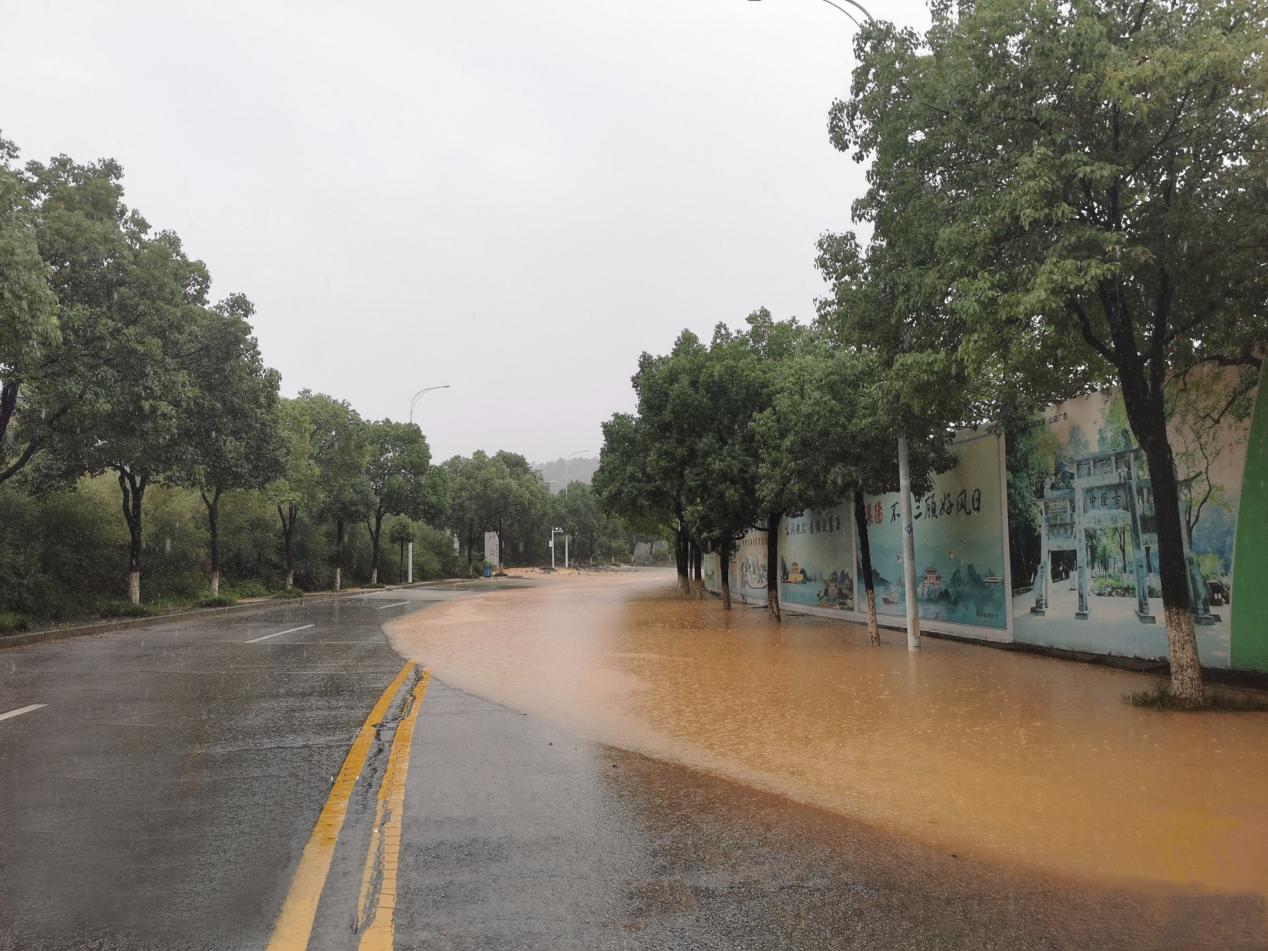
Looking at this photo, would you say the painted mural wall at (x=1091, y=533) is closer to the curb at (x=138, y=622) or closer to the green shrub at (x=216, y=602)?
the curb at (x=138, y=622)

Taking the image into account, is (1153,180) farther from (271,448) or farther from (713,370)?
(271,448)

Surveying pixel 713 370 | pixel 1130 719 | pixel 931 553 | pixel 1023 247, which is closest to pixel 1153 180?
pixel 1023 247

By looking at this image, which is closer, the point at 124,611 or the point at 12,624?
the point at 12,624

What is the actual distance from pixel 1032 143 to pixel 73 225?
18038mm

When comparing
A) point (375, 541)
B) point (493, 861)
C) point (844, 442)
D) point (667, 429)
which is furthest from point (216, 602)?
point (493, 861)

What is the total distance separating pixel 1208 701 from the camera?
9.47 m

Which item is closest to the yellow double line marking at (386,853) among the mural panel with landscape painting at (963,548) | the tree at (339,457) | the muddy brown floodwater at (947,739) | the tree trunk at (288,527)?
the muddy brown floodwater at (947,739)

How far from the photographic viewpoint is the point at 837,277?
505 inches

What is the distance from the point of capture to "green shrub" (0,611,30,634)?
1812 cm

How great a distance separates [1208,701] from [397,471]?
41.5m

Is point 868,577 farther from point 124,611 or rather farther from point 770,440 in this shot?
point 124,611

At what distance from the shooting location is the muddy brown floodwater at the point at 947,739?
17.2ft

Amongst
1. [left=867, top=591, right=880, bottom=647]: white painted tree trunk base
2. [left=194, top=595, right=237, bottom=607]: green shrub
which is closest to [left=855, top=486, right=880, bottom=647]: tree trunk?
[left=867, top=591, right=880, bottom=647]: white painted tree trunk base

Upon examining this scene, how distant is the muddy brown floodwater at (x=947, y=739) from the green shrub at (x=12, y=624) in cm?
926
